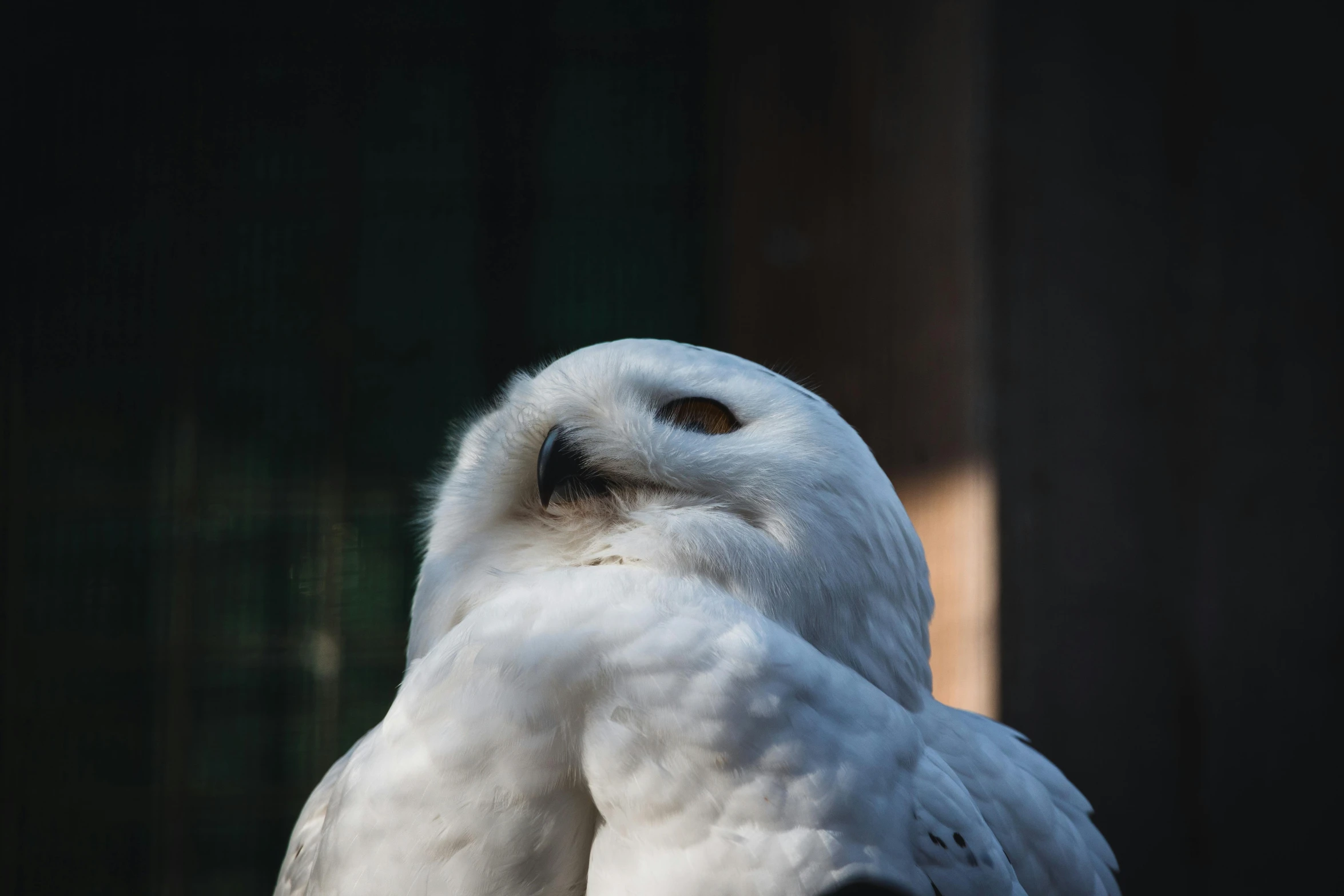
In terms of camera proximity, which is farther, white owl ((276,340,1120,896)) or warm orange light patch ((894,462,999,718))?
warm orange light patch ((894,462,999,718))

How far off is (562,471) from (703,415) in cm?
13

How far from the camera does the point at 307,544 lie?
1703 millimetres

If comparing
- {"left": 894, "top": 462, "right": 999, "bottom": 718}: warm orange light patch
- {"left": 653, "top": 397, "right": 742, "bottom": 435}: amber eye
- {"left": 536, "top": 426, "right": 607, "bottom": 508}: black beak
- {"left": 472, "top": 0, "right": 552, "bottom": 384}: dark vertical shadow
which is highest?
{"left": 472, "top": 0, "right": 552, "bottom": 384}: dark vertical shadow

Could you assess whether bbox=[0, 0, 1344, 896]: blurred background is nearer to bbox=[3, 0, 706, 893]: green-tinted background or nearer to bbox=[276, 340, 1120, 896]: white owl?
bbox=[3, 0, 706, 893]: green-tinted background

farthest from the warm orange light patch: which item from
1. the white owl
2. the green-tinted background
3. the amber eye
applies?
the green-tinted background

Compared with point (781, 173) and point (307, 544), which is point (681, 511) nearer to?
point (781, 173)

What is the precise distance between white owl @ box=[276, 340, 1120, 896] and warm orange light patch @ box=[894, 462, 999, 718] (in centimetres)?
40

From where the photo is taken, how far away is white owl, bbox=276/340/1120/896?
0.53m

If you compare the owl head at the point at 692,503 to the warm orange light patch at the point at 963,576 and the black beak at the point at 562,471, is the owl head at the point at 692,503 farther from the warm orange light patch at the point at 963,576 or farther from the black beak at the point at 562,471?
the warm orange light patch at the point at 963,576

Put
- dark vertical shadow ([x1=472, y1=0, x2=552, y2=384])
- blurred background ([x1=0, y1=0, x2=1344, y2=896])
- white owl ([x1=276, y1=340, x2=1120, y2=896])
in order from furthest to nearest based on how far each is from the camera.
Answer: dark vertical shadow ([x1=472, y1=0, x2=552, y2=384]), blurred background ([x1=0, y1=0, x2=1344, y2=896]), white owl ([x1=276, y1=340, x2=1120, y2=896])

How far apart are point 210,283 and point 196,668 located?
0.79 meters

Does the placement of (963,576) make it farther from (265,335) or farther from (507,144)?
(265,335)

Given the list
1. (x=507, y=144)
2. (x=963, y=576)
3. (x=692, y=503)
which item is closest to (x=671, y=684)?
(x=692, y=503)

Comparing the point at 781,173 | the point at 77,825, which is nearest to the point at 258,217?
the point at 781,173
